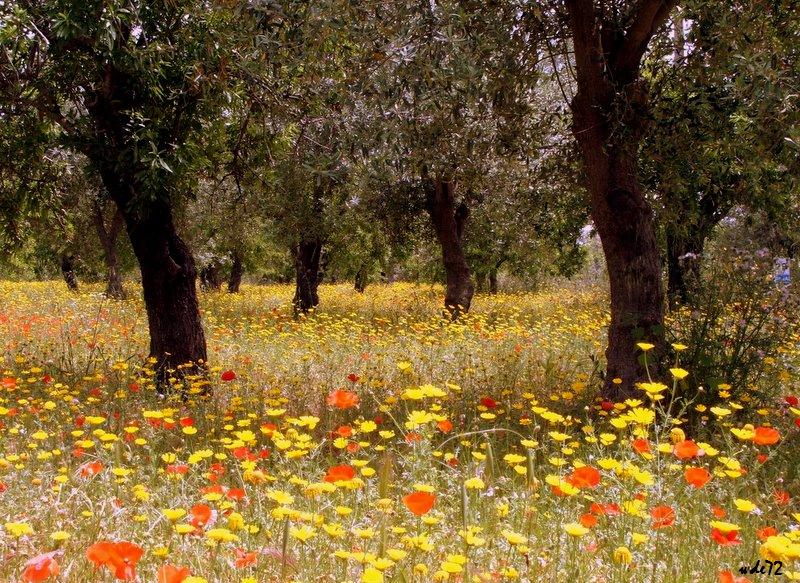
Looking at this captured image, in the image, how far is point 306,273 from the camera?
736 inches

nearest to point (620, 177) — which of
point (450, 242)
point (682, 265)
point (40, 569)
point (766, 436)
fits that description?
point (682, 265)

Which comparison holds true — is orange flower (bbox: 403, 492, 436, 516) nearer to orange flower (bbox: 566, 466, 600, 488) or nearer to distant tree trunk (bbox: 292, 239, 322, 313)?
orange flower (bbox: 566, 466, 600, 488)

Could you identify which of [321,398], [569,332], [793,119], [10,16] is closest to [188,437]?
[321,398]

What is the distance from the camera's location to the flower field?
255cm

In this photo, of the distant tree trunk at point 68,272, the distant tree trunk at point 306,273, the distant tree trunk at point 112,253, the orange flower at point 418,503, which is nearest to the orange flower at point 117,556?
the orange flower at point 418,503

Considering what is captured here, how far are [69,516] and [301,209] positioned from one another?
46.4 ft

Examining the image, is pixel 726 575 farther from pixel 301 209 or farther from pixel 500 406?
pixel 301 209

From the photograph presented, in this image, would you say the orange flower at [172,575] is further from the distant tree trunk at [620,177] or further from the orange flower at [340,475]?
the distant tree trunk at [620,177]

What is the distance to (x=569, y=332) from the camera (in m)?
11.5

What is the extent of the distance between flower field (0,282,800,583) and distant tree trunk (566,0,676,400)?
55cm

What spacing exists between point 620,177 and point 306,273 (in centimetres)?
1286

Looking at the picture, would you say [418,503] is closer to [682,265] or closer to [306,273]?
[682,265]

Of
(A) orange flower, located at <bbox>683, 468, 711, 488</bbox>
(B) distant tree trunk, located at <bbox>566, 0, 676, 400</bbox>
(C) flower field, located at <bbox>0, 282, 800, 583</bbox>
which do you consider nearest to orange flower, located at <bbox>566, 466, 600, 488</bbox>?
(C) flower field, located at <bbox>0, 282, 800, 583</bbox>

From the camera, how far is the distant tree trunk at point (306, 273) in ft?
61.1
